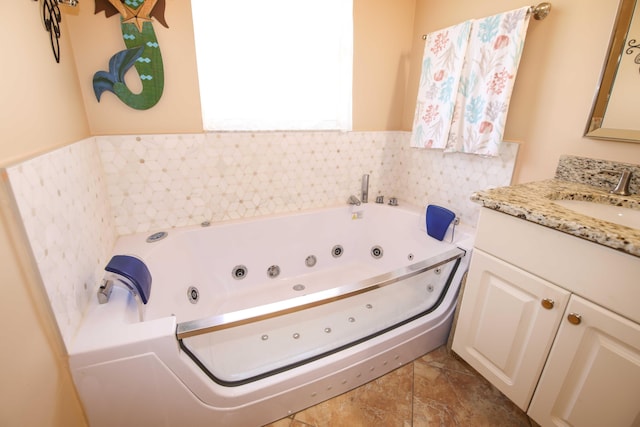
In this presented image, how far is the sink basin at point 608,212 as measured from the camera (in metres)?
1.02

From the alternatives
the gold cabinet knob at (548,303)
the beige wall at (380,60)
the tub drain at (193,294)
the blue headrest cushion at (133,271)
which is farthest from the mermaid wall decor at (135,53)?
the gold cabinet knob at (548,303)

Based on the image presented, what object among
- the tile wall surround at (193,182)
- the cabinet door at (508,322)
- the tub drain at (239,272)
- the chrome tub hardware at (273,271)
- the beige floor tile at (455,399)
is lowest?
the beige floor tile at (455,399)

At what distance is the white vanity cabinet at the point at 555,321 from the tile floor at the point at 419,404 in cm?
22

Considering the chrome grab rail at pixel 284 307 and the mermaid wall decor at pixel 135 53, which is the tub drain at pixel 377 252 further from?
the mermaid wall decor at pixel 135 53

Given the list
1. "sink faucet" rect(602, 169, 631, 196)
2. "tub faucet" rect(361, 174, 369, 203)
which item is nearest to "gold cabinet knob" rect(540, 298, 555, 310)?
"sink faucet" rect(602, 169, 631, 196)

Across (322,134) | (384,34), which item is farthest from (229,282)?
(384,34)

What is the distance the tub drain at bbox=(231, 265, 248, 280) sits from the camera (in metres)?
1.84

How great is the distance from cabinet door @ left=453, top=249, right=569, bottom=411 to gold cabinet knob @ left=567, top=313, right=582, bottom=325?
0.03 m

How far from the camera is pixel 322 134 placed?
6.28 ft

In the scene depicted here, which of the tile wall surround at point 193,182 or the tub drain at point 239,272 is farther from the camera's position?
the tub drain at point 239,272

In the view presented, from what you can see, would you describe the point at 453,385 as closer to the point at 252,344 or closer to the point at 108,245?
the point at 252,344

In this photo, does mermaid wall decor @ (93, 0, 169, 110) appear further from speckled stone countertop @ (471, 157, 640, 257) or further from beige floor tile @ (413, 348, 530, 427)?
beige floor tile @ (413, 348, 530, 427)

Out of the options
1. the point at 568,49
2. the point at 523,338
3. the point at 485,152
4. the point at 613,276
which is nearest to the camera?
the point at 613,276

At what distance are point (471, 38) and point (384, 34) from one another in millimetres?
625
